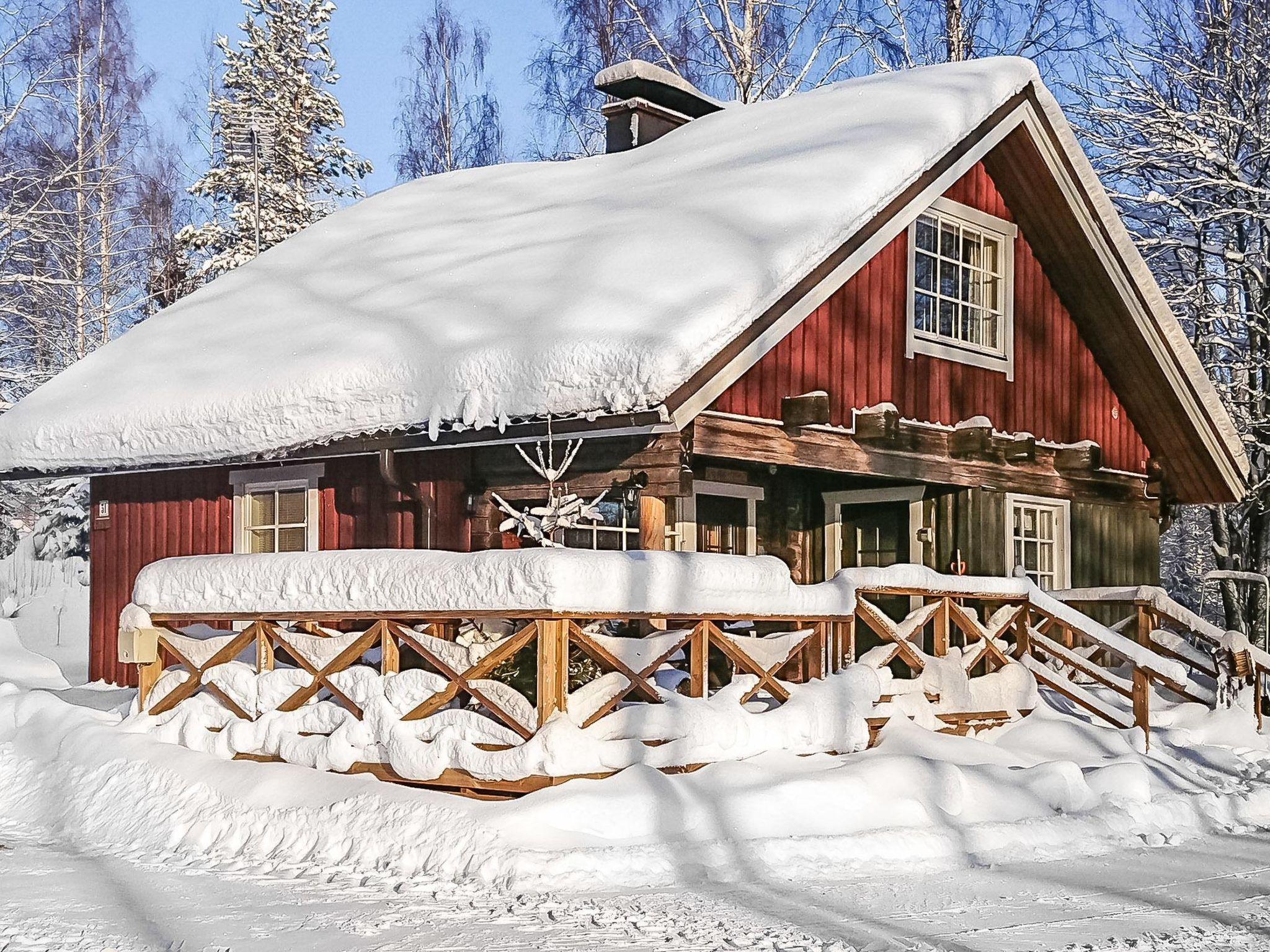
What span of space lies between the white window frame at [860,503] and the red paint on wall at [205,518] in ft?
12.4

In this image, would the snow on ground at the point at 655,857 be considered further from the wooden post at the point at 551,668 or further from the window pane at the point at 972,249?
the window pane at the point at 972,249

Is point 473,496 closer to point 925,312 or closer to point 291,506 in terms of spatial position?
point 291,506

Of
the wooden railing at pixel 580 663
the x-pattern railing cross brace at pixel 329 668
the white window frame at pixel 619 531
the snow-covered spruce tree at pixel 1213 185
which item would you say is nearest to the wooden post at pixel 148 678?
the wooden railing at pixel 580 663

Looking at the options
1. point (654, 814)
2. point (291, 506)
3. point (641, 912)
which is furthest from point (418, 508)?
point (641, 912)

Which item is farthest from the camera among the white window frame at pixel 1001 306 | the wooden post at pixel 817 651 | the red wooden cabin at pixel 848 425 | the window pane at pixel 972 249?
the window pane at pixel 972 249

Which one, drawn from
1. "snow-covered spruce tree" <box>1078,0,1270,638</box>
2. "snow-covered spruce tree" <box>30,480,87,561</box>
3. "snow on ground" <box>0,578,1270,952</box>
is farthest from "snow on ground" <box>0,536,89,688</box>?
"snow-covered spruce tree" <box>1078,0,1270,638</box>

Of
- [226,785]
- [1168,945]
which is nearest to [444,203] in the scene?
[226,785]

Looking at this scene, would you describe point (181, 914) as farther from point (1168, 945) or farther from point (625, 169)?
point (625, 169)

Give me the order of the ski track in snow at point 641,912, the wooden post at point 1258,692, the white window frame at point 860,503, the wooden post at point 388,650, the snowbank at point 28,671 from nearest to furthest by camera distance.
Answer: the ski track in snow at point 641,912, the wooden post at point 388,650, the wooden post at point 1258,692, the white window frame at point 860,503, the snowbank at point 28,671

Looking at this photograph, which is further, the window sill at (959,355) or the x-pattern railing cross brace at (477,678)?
the window sill at (959,355)

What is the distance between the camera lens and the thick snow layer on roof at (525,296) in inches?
405

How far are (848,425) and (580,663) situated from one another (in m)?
3.43

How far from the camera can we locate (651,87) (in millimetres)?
17797

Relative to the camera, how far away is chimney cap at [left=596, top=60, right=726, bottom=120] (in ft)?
57.3
